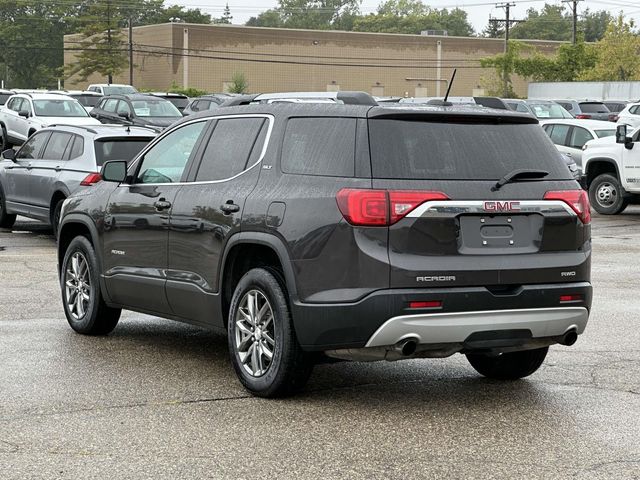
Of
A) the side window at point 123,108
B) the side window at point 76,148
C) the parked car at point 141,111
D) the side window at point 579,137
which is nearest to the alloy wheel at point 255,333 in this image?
the side window at point 76,148

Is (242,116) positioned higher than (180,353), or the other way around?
(242,116)

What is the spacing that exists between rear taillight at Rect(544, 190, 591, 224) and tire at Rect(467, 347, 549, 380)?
0.93 meters

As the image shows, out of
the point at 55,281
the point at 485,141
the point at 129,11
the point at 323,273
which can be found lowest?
the point at 55,281

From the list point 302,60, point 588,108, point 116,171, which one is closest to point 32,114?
point 588,108

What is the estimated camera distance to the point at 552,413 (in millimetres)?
7227

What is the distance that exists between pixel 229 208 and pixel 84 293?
2447 mm

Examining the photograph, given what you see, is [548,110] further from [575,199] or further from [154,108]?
[575,199]

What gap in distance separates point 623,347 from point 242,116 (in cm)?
351

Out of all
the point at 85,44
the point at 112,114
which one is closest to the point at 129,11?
the point at 85,44

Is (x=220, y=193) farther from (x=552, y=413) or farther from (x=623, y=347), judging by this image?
(x=623, y=347)

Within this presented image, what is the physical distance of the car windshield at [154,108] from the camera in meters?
34.9

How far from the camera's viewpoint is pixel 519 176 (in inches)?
288

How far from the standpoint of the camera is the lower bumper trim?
22.4 feet

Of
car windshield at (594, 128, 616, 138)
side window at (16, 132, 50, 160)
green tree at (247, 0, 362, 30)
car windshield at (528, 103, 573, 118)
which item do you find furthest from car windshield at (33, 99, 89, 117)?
green tree at (247, 0, 362, 30)
